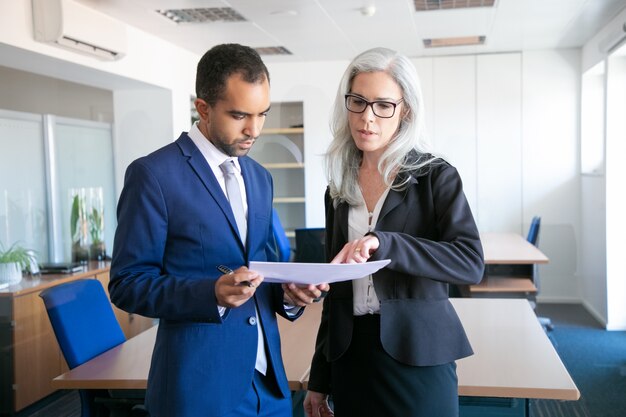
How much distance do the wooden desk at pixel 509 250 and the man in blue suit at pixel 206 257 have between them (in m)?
3.76

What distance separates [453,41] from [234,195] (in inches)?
196

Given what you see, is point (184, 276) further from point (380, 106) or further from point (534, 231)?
point (534, 231)

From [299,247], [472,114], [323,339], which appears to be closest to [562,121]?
[472,114]

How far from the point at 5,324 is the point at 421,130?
3.47m

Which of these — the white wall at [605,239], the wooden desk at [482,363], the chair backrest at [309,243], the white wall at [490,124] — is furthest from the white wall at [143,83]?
the white wall at [605,239]

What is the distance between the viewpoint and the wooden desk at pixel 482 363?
2.28 m

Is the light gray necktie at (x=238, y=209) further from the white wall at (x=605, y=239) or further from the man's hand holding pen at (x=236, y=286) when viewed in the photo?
the white wall at (x=605, y=239)

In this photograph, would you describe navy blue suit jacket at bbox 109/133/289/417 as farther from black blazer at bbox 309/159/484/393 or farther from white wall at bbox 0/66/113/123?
white wall at bbox 0/66/113/123

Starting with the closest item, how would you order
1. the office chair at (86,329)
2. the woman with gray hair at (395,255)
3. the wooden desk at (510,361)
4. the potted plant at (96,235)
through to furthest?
the woman with gray hair at (395,255) < the wooden desk at (510,361) < the office chair at (86,329) < the potted plant at (96,235)

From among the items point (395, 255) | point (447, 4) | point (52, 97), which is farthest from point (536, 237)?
point (395, 255)

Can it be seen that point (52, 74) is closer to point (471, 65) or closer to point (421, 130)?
point (471, 65)

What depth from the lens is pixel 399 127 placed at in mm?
1854

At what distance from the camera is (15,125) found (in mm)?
4539

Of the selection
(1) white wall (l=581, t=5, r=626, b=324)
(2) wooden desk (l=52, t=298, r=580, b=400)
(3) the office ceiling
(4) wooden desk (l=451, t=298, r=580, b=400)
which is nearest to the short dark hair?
(2) wooden desk (l=52, t=298, r=580, b=400)
